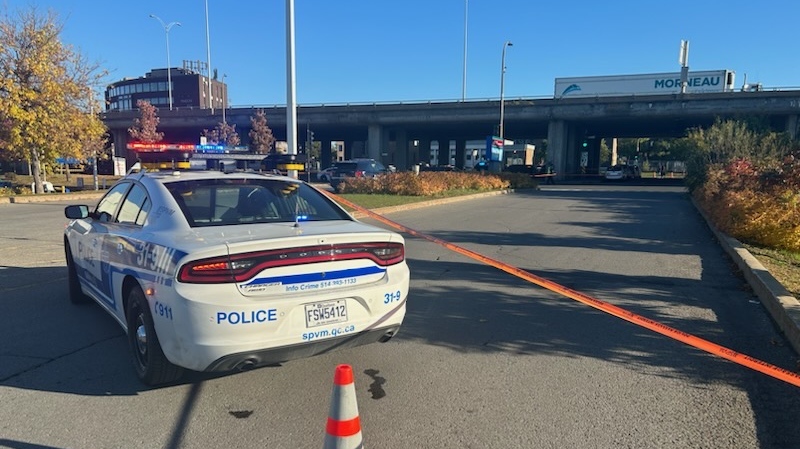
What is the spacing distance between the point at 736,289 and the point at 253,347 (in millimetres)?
6324

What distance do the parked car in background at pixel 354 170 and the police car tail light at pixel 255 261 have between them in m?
22.3

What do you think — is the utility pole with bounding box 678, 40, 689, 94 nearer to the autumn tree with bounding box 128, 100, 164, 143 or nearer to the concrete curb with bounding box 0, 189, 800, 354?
the concrete curb with bounding box 0, 189, 800, 354

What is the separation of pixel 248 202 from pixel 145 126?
56.1m

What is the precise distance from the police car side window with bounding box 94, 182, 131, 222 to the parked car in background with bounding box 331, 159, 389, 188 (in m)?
→ 20.6

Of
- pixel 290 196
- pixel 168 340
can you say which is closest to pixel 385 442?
pixel 168 340

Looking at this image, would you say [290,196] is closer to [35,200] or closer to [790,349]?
[790,349]

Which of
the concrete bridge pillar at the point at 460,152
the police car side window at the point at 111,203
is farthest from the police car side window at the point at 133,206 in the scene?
the concrete bridge pillar at the point at 460,152

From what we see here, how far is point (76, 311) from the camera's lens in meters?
5.52

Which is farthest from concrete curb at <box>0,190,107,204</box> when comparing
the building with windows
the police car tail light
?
the building with windows

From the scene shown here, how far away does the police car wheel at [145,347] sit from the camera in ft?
11.5

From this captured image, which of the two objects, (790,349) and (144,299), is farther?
(790,349)

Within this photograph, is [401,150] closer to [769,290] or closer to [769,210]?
[769,210]

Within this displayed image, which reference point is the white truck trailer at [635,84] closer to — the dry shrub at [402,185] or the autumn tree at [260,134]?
the dry shrub at [402,185]

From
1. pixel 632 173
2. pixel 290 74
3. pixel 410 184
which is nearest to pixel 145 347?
pixel 290 74
